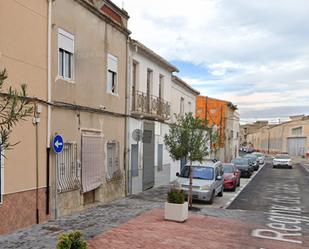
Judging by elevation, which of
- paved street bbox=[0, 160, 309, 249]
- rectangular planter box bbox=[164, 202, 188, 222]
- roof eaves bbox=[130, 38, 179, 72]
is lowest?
paved street bbox=[0, 160, 309, 249]

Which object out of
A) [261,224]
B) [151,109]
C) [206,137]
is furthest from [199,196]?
[151,109]

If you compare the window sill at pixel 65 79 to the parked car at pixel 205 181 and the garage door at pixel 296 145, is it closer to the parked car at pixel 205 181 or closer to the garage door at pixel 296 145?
the parked car at pixel 205 181

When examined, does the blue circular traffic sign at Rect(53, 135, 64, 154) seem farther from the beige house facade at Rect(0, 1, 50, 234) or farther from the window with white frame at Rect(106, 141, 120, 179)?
the window with white frame at Rect(106, 141, 120, 179)

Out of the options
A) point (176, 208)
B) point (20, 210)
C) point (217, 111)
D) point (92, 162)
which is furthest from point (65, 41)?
point (217, 111)

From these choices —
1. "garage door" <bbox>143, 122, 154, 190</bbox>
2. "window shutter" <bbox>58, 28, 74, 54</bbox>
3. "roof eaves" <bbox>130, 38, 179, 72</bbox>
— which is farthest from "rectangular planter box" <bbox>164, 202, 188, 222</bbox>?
"roof eaves" <bbox>130, 38, 179, 72</bbox>

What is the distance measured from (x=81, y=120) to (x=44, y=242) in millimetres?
5049

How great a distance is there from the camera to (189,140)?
14.5 metres

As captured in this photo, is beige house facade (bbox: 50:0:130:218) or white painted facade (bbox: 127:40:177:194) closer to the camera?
beige house facade (bbox: 50:0:130:218)

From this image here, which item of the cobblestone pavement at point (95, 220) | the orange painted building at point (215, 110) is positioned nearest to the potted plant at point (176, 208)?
the cobblestone pavement at point (95, 220)

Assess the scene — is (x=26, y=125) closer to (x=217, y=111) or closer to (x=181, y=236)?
(x=181, y=236)

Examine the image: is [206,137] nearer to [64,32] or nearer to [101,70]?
[101,70]

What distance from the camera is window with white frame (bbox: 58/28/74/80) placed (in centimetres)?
1189

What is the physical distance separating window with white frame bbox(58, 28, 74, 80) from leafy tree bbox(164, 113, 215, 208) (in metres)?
4.52

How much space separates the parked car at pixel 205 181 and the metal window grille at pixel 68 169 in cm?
545
